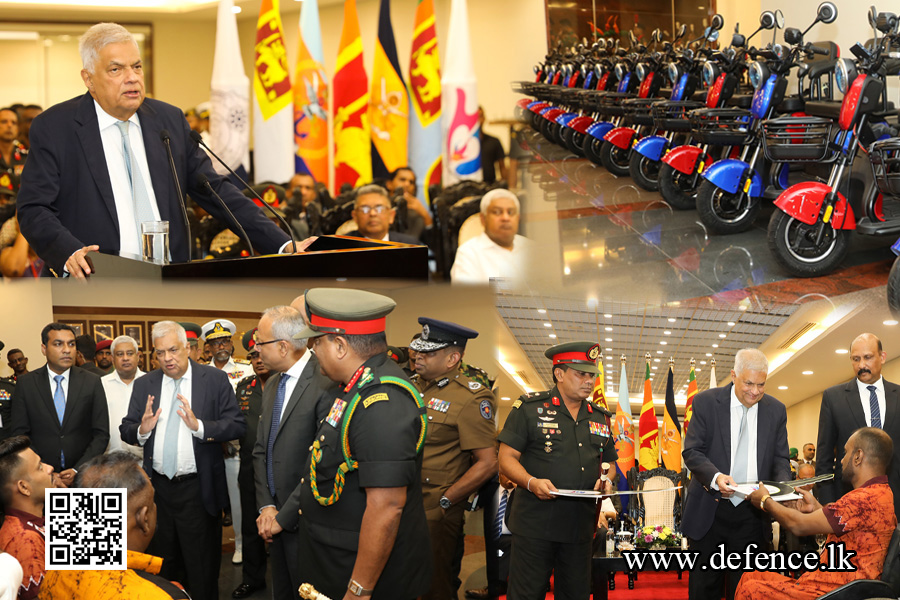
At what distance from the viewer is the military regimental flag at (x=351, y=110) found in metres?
7.52

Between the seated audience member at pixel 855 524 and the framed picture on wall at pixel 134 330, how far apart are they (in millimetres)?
2137

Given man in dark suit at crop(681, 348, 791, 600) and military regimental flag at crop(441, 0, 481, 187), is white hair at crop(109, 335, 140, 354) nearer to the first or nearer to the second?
man in dark suit at crop(681, 348, 791, 600)

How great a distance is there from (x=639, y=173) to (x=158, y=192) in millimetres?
4994

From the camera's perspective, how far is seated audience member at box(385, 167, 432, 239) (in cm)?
541

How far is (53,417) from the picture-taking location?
10.6 feet

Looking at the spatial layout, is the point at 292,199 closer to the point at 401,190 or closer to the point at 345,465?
the point at 401,190

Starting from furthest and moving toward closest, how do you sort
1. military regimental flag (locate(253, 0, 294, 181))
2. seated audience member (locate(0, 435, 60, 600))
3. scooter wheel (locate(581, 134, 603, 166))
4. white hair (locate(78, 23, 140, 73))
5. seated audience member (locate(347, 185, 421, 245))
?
scooter wheel (locate(581, 134, 603, 166)) < military regimental flag (locate(253, 0, 294, 181)) < seated audience member (locate(347, 185, 421, 245)) < white hair (locate(78, 23, 140, 73)) < seated audience member (locate(0, 435, 60, 600))

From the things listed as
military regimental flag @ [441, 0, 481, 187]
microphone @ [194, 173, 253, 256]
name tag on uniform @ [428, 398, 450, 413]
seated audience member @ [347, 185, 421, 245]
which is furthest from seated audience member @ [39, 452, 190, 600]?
military regimental flag @ [441, 0, 481, 187]

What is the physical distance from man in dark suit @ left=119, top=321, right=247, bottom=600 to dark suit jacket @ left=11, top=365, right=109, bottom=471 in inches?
9.7

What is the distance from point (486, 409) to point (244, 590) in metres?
1.25

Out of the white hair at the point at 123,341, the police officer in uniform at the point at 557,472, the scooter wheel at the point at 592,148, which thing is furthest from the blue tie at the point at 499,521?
the scooter wheel at the point at 592,148

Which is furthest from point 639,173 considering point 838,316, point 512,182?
point 838,316

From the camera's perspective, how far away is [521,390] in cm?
397

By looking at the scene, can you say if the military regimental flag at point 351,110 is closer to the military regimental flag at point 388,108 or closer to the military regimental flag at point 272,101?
the military regimental flag at point 388,108
